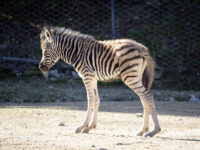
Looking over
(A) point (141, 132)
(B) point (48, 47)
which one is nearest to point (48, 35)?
(B) point (48, 47)

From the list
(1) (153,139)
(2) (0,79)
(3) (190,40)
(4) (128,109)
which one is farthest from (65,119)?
(3) (190,40)

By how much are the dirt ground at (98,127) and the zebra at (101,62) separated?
408 mm

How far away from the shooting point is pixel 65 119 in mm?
7574

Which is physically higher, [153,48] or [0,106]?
[153,48]

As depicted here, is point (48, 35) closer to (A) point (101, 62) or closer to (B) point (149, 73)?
(A) point (101, 62)

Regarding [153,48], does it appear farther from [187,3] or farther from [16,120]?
[16,120]

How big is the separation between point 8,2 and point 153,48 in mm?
4758

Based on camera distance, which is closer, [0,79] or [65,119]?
[65,119]

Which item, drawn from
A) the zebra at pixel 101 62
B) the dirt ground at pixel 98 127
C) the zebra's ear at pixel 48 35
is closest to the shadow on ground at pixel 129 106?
the dirt ground at pixel 98 127

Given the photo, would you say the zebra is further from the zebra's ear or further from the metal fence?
the metal fence

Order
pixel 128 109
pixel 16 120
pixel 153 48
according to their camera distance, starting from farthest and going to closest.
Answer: pixel 153 48 → pixel 128 109 → pixel 16 120

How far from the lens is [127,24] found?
12.2m

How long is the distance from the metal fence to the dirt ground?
8.71 ft

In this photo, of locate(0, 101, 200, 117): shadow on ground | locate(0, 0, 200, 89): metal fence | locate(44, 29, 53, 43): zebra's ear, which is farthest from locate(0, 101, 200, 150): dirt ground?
locate(0, 0, 200, 89): metal fence
